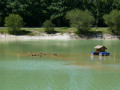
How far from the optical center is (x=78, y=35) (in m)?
90.4

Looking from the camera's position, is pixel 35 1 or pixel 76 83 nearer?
pixel 76 83

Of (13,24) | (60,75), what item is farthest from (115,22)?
(60,75)

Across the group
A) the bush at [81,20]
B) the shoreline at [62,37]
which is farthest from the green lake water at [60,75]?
the bush at [81,20]

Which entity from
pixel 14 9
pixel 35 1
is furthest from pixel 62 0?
pixel 14 9

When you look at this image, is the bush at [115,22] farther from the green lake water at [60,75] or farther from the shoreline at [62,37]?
the green lake water at [60,75]

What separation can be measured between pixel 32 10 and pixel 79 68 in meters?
80.0

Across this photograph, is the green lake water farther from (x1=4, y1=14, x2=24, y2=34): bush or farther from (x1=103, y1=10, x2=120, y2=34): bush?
(x1=103, y1=10, x2=120, y2=34): bush

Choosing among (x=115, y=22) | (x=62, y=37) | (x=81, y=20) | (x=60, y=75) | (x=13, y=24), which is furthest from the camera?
(x=81, y=20)

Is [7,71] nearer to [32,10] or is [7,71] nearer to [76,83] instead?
[76,83]

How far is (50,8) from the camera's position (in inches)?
4370

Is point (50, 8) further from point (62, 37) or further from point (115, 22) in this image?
point (115, 22)

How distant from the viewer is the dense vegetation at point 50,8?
10688 centimetres

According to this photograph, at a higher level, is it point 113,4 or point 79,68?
point 113,4

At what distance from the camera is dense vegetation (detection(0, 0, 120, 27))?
107 metres
